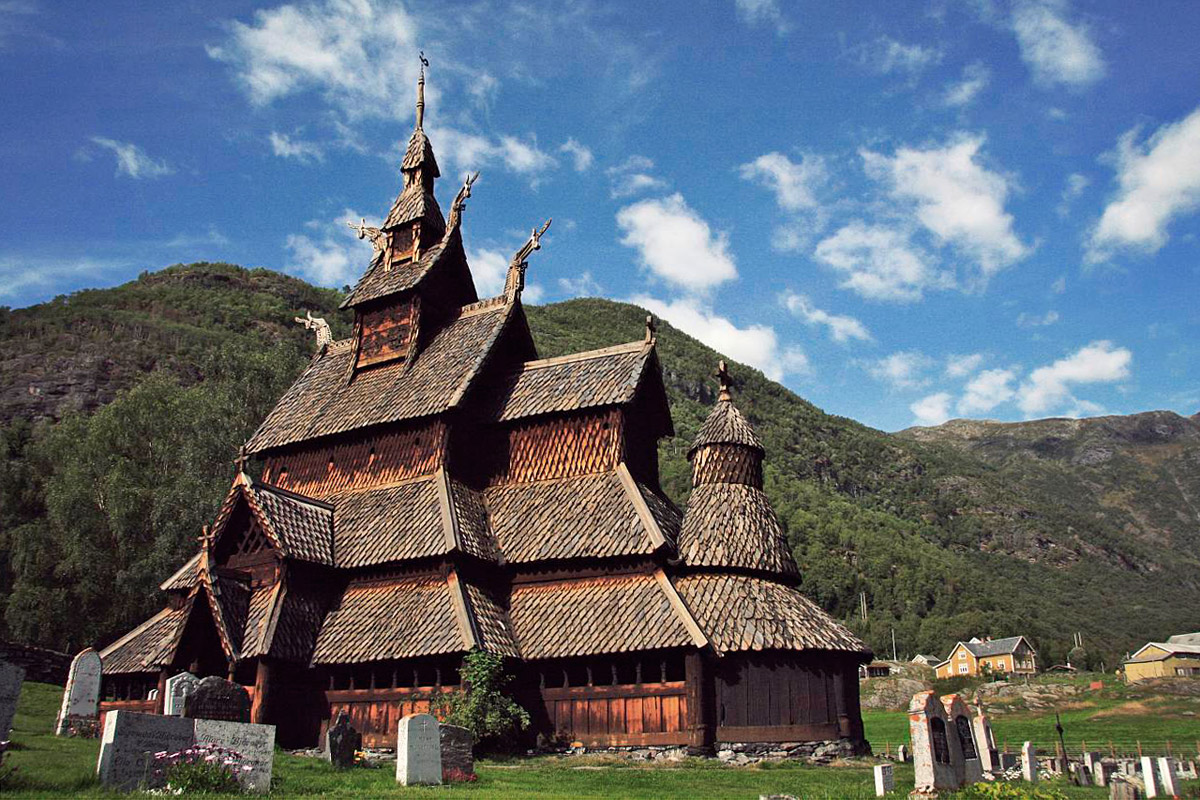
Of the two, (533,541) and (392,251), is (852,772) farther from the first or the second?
(392,251)

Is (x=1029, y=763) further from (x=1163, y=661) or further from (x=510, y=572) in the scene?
(x=1163, y=661)

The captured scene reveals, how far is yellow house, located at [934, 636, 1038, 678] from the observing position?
10212 cm

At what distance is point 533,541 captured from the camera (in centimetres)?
2562

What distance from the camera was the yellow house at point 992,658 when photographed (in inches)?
4021

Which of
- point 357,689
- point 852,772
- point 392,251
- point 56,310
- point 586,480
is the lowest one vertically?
point 852,772

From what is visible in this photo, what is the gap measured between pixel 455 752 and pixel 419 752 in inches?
41.0

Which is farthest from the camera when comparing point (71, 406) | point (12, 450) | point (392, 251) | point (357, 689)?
point (71, 406)

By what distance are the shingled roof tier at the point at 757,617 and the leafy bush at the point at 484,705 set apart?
5013 millimetres

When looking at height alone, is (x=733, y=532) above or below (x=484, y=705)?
above

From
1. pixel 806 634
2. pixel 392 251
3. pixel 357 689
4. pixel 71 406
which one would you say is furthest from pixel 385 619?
pixel 71 406

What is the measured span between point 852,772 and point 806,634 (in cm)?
368

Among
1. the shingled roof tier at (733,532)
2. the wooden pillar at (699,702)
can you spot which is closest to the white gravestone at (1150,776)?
A: the shingled roof tier at (733,532)

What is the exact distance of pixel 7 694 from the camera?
492 inches

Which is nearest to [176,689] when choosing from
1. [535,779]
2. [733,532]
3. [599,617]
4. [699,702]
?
[535,779]
